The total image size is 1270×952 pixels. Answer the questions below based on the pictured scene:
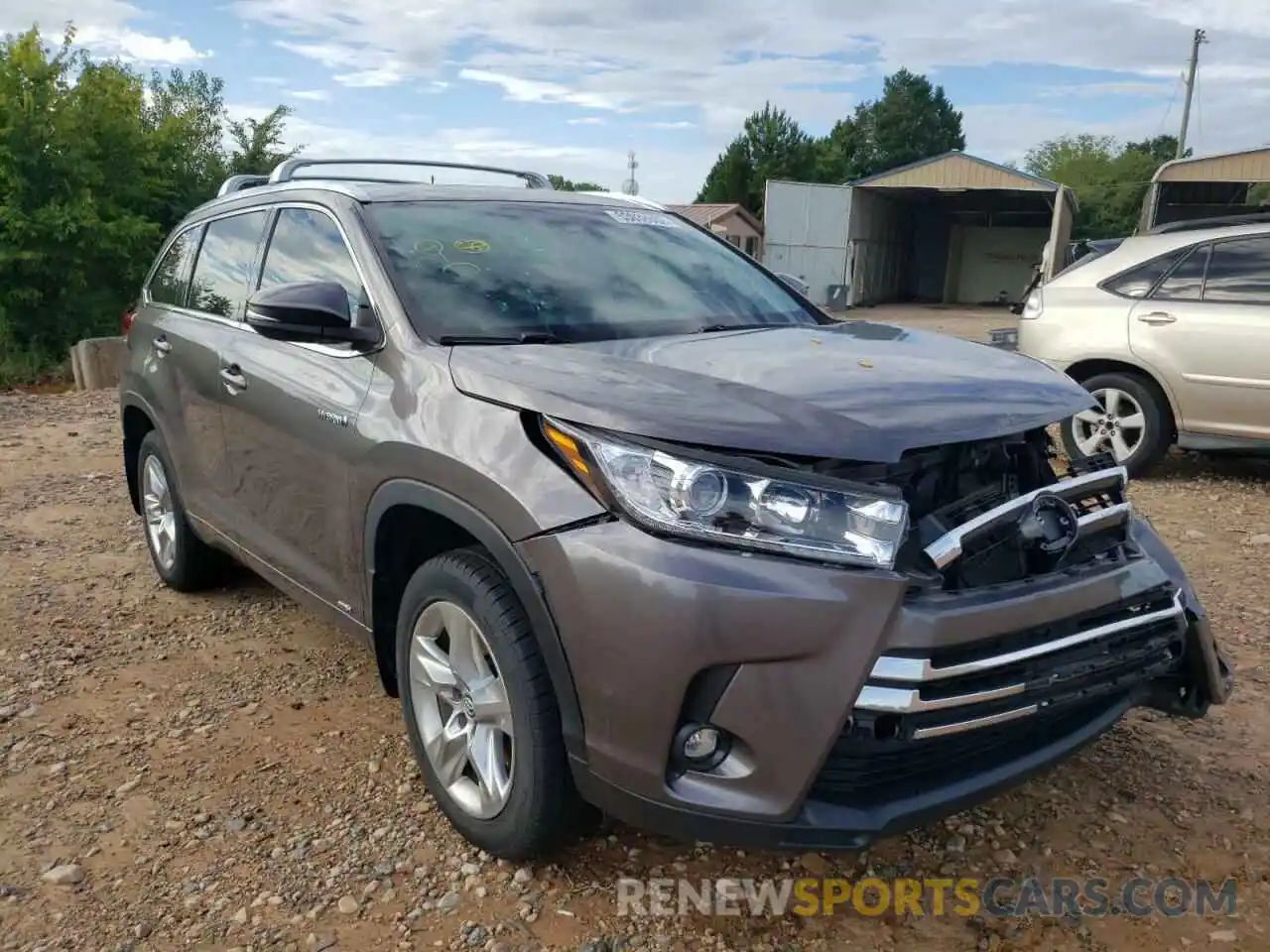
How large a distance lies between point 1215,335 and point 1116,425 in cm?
79

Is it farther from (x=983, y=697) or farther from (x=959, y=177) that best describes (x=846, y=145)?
(x=983, y=697)

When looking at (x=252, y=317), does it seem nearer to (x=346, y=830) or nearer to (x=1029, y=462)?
(x=346, y=830)

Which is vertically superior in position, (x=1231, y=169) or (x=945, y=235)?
(x=1231, y=169)

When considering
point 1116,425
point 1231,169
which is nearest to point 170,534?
point 1116,425

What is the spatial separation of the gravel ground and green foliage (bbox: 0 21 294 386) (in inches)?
382

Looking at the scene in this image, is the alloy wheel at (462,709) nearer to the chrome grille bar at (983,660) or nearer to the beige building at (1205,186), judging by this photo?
the chrome grille bar at (983,660)

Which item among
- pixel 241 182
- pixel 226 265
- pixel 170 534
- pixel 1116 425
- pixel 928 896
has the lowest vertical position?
pixel 928 896

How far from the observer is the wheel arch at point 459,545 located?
2.25 meters

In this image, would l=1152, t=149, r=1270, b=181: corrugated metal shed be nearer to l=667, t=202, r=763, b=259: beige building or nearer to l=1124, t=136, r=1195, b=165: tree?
l=667, t=202, r=763, b=259: beige building

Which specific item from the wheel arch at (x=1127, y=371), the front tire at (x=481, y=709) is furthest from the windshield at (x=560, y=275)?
the wheel arch at (x=1127, y=371)

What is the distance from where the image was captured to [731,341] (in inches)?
118

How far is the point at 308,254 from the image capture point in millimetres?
3422

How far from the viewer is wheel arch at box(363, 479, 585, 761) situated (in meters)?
2.25

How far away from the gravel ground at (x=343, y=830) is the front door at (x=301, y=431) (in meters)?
0.57
